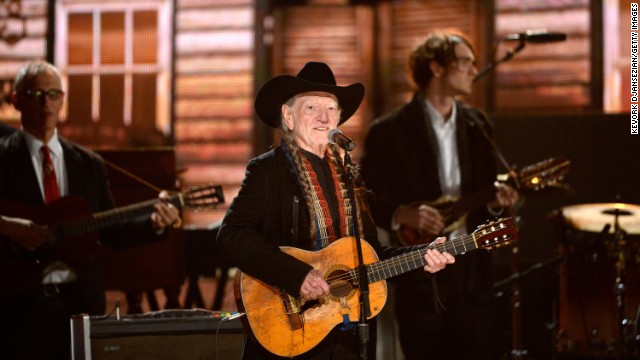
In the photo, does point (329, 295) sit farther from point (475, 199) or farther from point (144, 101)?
point (144, 101)

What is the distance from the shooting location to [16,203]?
5191 mm

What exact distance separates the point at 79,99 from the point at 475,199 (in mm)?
5252

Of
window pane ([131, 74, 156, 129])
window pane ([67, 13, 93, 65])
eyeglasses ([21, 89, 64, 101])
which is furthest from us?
window pane ([67, 13, 93, 65])

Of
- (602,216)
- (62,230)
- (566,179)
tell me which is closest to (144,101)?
(62,230)

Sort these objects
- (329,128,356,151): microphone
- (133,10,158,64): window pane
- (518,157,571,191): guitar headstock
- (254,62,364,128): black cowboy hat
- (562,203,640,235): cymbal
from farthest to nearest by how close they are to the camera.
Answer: (133,10,158,64): window pane < (562,203,640,235): cymbal < (518,157,571,191): guitar headstock < (254,62,364,128): black cowboy hat < (329,128,356,151): microphone

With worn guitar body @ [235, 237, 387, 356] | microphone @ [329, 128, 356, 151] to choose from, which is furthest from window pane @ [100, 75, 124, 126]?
microphone @ [329, 128, 356, 151]

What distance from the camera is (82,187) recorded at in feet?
17.6

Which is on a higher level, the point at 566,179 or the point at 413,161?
the point at 413,161

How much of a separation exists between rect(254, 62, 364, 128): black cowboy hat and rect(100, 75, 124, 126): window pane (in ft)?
16.3

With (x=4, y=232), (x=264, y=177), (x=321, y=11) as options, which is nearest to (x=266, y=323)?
(x=264, y=177)

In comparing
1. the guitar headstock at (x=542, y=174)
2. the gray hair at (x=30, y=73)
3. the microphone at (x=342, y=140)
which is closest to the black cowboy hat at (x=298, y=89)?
the microphone at (x=342, y=140)

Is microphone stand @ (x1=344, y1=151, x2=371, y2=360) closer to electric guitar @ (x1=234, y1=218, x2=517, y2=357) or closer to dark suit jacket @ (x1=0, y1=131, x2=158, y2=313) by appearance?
electric guitar @ (x1=234, y1=218, x2=517, y2=357)

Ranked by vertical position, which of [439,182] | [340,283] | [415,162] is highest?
[415,162]

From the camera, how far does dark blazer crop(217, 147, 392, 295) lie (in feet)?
12.2
